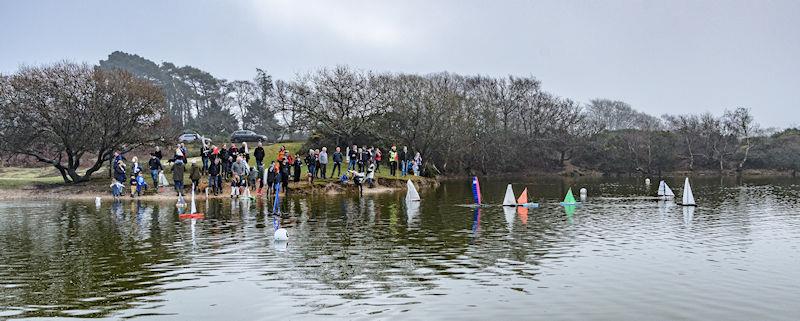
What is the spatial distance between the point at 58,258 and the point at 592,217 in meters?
19.5

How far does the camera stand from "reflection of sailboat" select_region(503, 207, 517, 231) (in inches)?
870

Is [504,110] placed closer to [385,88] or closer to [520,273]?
[385,88]

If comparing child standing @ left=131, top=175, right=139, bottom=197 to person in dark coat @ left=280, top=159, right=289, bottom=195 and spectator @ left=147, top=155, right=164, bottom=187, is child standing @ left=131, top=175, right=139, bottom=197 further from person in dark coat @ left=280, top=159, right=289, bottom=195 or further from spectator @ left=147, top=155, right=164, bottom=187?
person in dark coat @ left=280, top=159, right=289, bottom=195

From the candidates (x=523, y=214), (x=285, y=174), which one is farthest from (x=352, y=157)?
(x=523, y=214)

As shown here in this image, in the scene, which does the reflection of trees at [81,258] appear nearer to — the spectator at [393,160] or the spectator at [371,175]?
the spectator at [371,175]

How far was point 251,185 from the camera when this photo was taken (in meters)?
38.7

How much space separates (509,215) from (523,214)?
824 millimetres

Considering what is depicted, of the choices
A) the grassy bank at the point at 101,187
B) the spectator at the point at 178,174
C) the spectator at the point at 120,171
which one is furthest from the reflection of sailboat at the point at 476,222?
the spectator at the point at 120,171

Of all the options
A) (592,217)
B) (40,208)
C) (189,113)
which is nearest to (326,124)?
(40,208)

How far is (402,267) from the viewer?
13734 millimetres

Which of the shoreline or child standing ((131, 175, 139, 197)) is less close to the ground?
child standing ((131, 175, 139, 197))

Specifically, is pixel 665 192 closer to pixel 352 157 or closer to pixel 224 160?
pixel 352 157

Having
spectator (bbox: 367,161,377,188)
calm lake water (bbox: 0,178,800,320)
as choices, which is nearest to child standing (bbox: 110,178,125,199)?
calm lake water (bbox: 0,178,800,320)

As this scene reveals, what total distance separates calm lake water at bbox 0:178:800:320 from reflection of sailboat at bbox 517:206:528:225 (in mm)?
371
